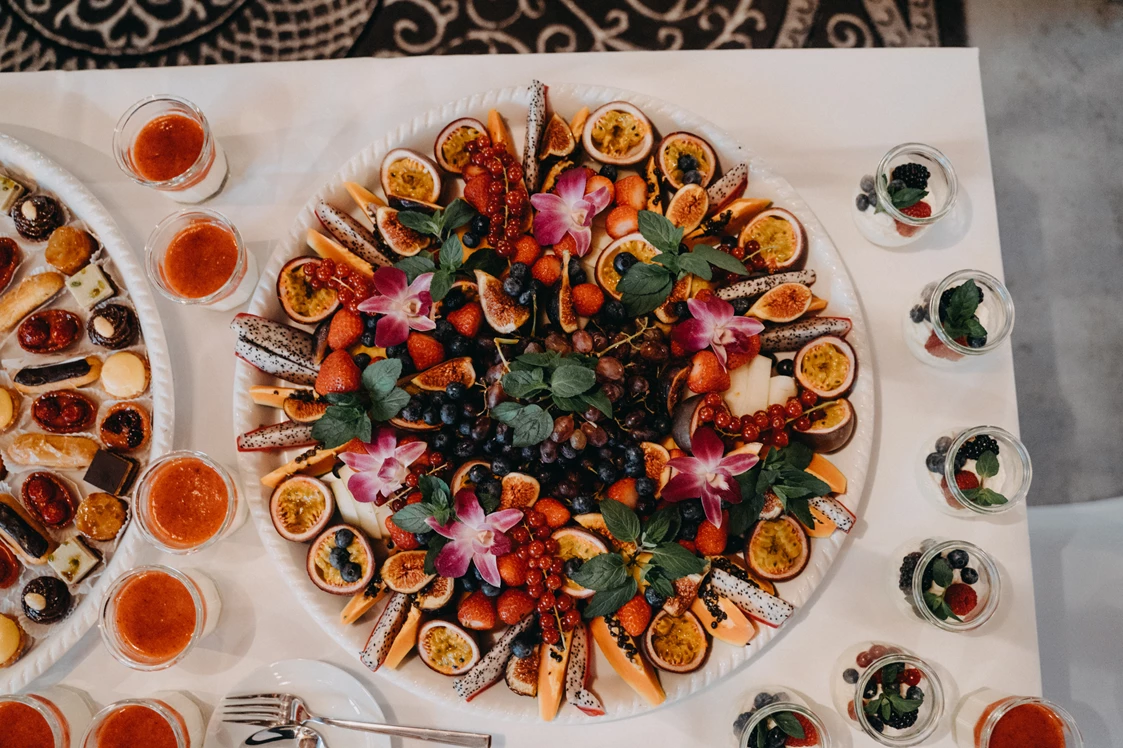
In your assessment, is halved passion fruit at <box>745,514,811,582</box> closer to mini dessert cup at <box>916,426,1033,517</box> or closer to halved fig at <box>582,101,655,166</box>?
mini dessert cup at <box>916,426,1033,517</box>

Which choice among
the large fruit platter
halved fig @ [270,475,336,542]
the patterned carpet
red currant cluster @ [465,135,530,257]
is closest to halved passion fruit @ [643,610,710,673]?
the large fruit platter

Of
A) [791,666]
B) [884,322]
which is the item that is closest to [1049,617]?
[791,666]

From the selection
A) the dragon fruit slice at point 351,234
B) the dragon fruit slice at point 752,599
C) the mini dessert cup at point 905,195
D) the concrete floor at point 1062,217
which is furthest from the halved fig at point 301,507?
the concrete floor at point 1062,217

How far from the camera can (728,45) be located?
2309 mm

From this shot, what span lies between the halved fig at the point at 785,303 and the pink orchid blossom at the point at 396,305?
0.69 metres

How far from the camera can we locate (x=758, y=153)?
1.63 metres

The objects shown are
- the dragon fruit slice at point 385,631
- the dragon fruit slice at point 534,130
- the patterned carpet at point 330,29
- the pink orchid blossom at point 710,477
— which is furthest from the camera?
the patterned carpet at point 330,29

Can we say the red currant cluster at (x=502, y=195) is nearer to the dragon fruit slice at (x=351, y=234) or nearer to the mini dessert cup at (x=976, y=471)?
the dragon fruit slice at (x=351, y=234)

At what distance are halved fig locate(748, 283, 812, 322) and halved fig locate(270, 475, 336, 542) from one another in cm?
100

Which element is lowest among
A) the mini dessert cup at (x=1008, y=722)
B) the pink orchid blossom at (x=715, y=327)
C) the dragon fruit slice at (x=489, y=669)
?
the mini dessert cup at (x=1008, y=722)

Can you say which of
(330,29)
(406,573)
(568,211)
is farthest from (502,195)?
(330,29)

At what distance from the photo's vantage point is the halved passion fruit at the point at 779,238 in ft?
5.00

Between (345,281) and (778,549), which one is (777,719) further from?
(345,281)

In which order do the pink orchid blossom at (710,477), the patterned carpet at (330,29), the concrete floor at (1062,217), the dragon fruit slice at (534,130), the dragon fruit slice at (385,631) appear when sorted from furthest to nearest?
the concrete floor at (1062,217)
the patterned carpet at (330,29)
the dragon fruit slice at (534,130)
the dragon fruit slice at (385,631)
the pink orchid blossom at (710,477)
